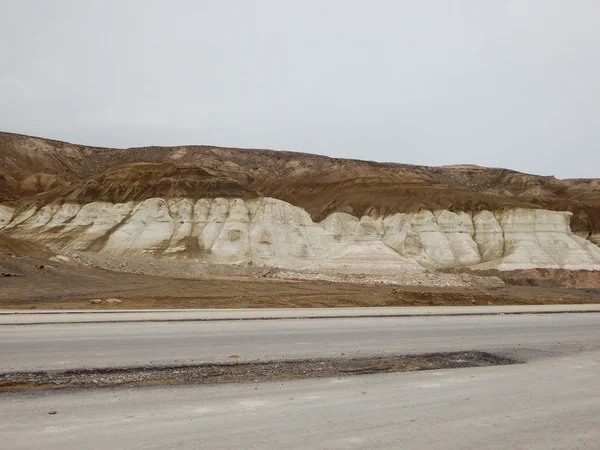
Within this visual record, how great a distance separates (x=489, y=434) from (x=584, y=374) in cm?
547

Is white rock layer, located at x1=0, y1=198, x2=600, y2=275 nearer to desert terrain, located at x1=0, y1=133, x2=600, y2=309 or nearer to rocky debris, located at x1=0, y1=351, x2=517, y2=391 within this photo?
desert terrain, located at x1=0, y1=133, x2=600, y2=309

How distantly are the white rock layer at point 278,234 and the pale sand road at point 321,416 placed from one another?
5102 cm

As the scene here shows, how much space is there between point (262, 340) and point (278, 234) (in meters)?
56.8

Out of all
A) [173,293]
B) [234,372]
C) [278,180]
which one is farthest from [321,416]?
[278,180]

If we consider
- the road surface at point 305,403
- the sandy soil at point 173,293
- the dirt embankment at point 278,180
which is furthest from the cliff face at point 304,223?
the road surface at point 305,403

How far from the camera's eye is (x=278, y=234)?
72.6 metres

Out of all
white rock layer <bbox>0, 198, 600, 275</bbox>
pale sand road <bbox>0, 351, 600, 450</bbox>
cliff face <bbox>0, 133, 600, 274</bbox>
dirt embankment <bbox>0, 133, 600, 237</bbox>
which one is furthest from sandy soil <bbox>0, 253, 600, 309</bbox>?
dirt embankment <bbox>0, 133, 600, 237</bbox>

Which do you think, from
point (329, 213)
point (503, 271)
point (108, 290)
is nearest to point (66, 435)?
point (108, 290)

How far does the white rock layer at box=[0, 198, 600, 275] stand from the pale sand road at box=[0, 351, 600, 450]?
167ft

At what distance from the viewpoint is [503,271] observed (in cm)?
6619

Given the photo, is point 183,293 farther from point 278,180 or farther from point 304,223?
point 278,180

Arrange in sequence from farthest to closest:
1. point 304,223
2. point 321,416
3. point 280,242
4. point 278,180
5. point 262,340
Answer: point 278,180 < point 304,223 < point 280,242 < point 262,340 < point 321,416

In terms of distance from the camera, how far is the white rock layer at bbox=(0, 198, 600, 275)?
69562 mm

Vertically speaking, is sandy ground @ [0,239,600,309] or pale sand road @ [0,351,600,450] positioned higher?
pale sand road @ [0,351,600,450]
